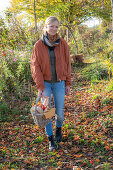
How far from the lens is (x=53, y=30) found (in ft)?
8.36

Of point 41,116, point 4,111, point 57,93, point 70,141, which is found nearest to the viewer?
point 41,116

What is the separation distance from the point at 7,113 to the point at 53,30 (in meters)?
2.69

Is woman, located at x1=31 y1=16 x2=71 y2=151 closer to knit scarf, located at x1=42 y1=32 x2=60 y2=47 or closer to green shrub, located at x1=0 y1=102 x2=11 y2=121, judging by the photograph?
knit scarf, located at x1=42 y1=32 x2=60 y2=47

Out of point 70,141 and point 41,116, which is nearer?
point 41,116

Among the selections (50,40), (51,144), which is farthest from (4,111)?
(50,40)

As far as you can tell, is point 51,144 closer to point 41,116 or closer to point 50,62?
point 41,116

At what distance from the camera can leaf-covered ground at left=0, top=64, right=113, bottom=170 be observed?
261 centimetres

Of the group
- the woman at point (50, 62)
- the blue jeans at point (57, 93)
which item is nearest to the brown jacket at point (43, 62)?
the woman at point (50, 62)

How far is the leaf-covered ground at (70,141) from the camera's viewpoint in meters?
2.61

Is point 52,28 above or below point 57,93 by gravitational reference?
above

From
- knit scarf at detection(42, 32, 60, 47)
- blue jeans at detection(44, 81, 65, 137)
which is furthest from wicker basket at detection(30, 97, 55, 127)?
knit scarf at detection(42, 32, 60, 47)

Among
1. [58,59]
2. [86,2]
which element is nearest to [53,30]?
[58,59]

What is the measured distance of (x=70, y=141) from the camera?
321 cm

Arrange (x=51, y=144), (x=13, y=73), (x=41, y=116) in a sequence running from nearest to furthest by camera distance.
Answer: (x=41, y=116)
(x=51, y=144)
(x=13, y=73)
